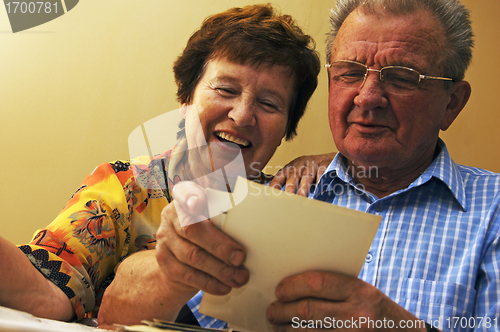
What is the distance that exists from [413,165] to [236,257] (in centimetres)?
80

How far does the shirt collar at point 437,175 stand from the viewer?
111 cm

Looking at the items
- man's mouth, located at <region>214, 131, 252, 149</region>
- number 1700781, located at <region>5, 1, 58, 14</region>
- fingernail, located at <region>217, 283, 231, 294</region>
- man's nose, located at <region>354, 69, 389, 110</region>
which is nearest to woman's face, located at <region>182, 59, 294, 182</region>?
man's mouth, located at <region>214, 131, 252, 149</region>

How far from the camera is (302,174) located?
138 cm

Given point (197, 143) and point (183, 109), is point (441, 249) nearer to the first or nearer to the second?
point (197, 143)

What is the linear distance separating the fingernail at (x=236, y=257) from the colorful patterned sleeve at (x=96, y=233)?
509 mm

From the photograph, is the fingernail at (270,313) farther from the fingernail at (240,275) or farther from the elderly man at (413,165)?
the elderly man at (413,165)

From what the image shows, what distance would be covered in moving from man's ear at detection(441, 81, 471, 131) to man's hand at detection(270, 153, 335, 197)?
42cm

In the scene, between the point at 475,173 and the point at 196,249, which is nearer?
the point at 196,249

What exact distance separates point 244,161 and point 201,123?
0.69 ft

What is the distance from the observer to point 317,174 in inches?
53.7

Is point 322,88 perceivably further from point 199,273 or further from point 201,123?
point 199,273

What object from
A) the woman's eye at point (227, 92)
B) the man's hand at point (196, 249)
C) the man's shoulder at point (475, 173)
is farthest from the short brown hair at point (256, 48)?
the man's hand at point (196, 249)

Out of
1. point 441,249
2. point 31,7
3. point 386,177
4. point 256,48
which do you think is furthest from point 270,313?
point 31,7

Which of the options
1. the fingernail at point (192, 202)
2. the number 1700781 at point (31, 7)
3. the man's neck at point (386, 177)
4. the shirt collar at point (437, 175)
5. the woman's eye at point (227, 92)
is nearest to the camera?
the fingernail at point (192, 202)
